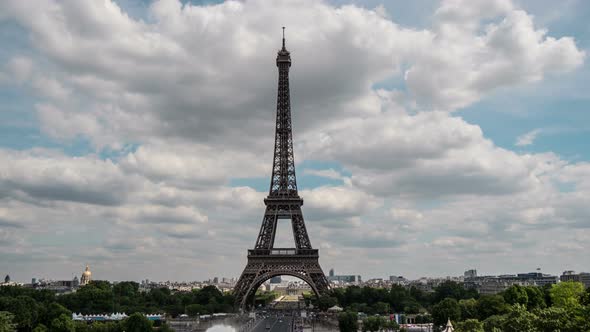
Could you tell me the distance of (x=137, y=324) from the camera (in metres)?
75.2

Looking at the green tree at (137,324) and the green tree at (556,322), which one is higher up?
the green tree at (556,322)

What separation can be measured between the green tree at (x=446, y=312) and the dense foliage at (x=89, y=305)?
42489 millimetres

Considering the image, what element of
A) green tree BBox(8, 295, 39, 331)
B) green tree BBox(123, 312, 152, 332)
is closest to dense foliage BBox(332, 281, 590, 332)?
green tree BBox(123, 312, 152, 332)

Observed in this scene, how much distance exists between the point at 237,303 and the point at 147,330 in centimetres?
3603

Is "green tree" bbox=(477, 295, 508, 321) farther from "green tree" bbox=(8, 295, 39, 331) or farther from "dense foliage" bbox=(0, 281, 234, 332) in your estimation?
"green tree" bbox=(8, 295, 39, 331)

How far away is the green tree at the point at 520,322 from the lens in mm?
47938

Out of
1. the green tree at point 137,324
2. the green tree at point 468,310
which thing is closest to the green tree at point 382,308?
the green tree at point 468,310

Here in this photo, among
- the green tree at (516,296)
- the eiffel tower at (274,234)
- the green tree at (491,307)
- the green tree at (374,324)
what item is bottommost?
the green tree at (374,324)

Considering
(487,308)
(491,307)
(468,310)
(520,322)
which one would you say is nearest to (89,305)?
(468,310)

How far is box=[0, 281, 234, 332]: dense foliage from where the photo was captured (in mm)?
74750

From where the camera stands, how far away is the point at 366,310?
11650cm

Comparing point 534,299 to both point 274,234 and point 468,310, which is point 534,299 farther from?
point 274,234

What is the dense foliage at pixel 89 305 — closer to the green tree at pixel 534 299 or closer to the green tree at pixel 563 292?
the green tree at pixel 534 299

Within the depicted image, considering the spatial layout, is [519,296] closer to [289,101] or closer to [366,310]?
[366,310]
